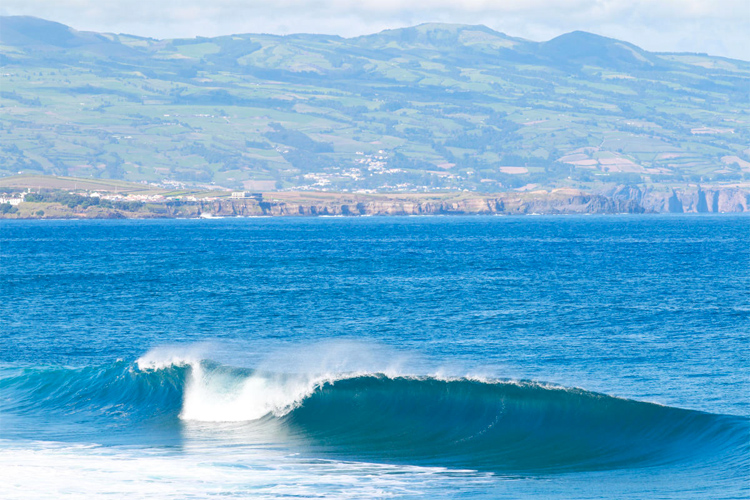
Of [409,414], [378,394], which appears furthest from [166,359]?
[409,414]

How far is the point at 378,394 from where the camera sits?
2836 centimetres

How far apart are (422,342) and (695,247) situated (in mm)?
86078

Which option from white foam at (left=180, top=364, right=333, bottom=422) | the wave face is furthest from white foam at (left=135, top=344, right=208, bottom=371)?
white foam at (left=180, top=364, right=333, bottom=422)

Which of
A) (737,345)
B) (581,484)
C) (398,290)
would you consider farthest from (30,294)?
(581,484)

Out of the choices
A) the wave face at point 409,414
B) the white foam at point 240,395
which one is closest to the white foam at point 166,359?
the wave face at point 409,414

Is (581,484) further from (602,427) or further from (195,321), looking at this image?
(195,321)

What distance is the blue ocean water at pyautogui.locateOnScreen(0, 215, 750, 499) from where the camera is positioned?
2103 cm

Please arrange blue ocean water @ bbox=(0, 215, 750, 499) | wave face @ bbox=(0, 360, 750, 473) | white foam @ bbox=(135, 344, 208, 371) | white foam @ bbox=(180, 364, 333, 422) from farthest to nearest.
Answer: white foam @ bbox=(135, 344, 208, 371) < white foam @ bbox=(180, 364, 333, 422) < wave face @ bbox=(0, 360, 750, 473) < blue ocean water @ bbox=(0, 215, 750, 499)

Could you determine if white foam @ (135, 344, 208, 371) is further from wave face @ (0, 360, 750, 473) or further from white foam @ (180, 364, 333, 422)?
white foam @ (180, 364, 333, 422)

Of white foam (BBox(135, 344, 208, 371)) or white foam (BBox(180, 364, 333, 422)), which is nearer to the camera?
white foam (BBox(180, 364, 333, 422))

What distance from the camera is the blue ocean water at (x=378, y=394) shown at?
21031mm

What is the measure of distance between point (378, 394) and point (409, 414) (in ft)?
5.43

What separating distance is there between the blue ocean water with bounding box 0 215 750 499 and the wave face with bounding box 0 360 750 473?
0.07 metres

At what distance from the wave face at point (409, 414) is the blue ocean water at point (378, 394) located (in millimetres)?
71
